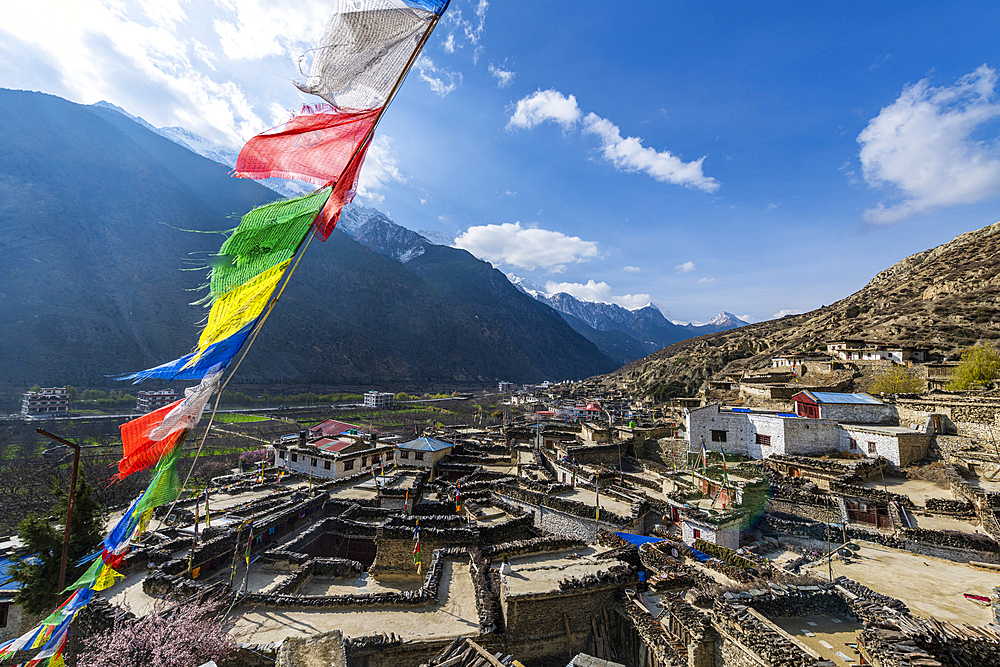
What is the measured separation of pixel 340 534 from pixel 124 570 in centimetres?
632

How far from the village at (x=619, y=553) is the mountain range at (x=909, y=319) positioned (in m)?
24.8

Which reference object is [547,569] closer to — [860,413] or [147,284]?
[860,413]

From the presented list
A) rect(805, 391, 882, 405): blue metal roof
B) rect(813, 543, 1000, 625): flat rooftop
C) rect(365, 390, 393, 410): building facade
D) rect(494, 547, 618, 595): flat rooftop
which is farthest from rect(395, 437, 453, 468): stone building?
rect(365, 390, 393, 410): building facade

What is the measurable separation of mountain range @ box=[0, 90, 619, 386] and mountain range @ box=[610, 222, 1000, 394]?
8083cm

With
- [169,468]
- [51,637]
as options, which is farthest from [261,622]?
[169,468]

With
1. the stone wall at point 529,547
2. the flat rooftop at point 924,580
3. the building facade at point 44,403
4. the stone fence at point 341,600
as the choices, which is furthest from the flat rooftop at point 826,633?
the building facade at point 44,403

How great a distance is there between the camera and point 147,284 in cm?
10425

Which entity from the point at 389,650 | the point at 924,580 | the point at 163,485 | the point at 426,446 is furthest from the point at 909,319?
the point at 163,485

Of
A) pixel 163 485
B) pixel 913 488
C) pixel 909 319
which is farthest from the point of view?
pixel 909 319

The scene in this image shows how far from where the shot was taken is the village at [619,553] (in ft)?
27.5

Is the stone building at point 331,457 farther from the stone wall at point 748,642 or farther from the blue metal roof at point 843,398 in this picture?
the blue metal roof at point 843,398

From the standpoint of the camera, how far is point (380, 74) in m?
3.76

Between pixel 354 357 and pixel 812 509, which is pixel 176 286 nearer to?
pixel 354 357

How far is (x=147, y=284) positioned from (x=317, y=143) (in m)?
134
